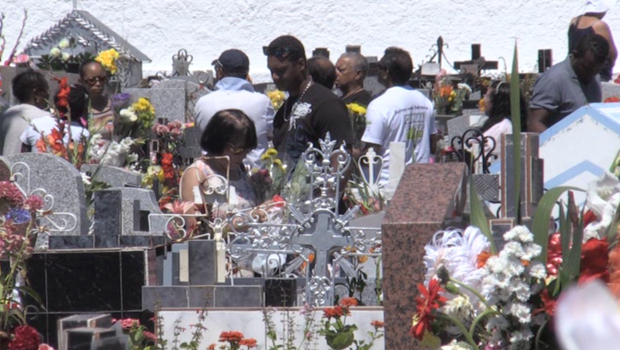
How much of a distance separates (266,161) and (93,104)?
3.04m

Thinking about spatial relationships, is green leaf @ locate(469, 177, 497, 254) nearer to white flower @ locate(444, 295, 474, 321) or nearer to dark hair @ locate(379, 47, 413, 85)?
white flower @ locate(444, 295, 474, 321)

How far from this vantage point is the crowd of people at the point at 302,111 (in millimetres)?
5703

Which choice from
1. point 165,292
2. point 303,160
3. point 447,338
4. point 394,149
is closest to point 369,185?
point 394,149

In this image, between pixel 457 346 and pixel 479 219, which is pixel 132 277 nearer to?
pixel 479 219

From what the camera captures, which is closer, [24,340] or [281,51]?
[24,340]

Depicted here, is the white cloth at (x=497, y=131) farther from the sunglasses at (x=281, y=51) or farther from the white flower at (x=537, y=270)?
the white flower at (x=537, y=270)

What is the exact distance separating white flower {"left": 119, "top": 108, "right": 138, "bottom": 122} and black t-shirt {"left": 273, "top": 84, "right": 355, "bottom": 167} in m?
2.83

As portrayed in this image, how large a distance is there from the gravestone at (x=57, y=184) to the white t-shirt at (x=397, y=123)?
1834mm

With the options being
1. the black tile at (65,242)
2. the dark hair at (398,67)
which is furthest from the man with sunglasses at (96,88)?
the black tile at (65,242)

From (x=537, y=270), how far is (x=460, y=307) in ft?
0.86

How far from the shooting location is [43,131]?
7266 mm

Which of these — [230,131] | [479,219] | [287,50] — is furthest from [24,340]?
[287,50]

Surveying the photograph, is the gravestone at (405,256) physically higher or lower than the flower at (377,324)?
higher

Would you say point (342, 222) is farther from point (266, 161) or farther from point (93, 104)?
point (93, 104)
